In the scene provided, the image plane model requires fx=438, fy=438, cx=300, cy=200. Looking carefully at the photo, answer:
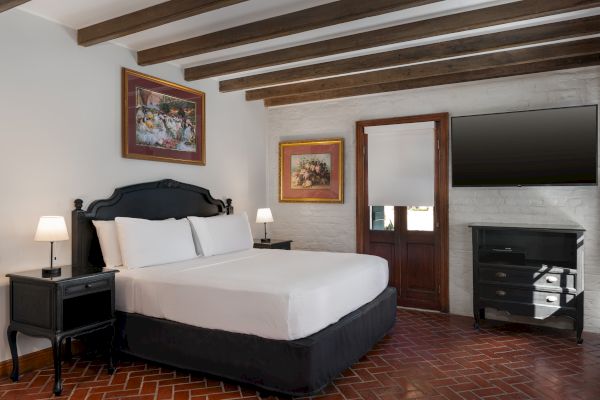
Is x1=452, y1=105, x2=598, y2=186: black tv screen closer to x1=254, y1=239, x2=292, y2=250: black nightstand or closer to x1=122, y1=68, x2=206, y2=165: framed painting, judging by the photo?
x1=254, y1=239, x2=292, y2=250: black nightstand

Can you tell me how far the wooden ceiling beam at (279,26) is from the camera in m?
2.94

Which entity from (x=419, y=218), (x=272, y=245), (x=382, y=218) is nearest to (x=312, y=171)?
(x=382, y=218)

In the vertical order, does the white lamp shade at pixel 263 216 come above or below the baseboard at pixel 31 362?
above

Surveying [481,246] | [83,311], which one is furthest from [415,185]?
[83,311]

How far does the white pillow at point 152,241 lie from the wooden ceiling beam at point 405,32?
1.69 m

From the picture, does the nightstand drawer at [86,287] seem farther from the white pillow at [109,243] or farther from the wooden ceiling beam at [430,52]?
the wooden ceiling beam at [430,52]

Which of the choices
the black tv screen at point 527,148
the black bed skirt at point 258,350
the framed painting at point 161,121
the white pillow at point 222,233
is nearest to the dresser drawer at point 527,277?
the black tv screen at point 527,148

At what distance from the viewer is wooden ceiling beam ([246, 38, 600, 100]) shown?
3850mm

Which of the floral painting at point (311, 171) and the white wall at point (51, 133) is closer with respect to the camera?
the white wall at point (51, 133)

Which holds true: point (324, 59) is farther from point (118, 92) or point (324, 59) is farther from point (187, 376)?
point (187, 376)

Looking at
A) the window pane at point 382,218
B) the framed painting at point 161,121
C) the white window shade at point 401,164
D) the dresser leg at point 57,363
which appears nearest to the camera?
the dresser leg at point 57,363

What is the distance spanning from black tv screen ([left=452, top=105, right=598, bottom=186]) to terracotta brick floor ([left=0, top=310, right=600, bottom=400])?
1605 millimetres

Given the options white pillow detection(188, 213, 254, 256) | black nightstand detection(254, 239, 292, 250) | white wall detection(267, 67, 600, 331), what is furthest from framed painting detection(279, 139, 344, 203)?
white pillow detection(188, 213, 254, 256)

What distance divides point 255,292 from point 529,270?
279cm
